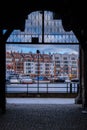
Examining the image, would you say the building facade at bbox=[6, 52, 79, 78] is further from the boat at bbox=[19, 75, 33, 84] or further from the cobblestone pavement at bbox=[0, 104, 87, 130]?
the cobblestone pavement at bbox=[0, 104, 87, 130]

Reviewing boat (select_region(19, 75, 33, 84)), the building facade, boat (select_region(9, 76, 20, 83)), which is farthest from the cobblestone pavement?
the building facade

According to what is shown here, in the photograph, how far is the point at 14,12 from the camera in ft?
53.5

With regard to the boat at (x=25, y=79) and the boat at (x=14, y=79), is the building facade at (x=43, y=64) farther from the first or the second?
the boat at (x=14, y=79)

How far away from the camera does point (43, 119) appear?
14.0 meters

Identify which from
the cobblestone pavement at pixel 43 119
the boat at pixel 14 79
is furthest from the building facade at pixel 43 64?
the cobblestone pavement at pixel 43 119

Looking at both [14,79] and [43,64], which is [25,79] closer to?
[14,79]

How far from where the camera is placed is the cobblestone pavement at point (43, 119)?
1189 cm

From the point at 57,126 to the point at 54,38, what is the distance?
10.6m

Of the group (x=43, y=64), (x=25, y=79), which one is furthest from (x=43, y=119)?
(x=43, y=64)

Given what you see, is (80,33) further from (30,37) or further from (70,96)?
(70,96)

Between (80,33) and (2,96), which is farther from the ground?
(80,33)

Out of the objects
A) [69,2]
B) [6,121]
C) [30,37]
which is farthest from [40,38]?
[6,121]

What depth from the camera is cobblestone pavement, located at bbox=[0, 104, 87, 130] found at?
1189cm

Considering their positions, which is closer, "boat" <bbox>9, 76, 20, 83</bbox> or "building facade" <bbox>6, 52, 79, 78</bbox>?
"boat" <bbox>9, 76, 20, 83</bbox>
